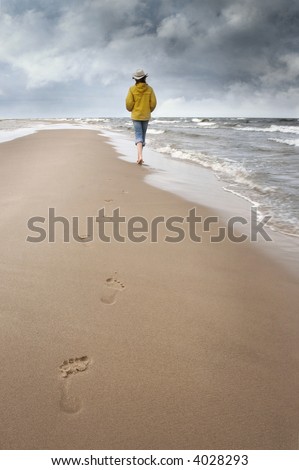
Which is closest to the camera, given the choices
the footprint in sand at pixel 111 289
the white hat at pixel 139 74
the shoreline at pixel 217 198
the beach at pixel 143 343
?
the beach at pixel 143 343

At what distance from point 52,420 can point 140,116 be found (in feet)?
23.0

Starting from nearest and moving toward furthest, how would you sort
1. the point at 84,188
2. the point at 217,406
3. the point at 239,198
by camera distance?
the point at 217,406 < the point at 84,188 < the point at 239,198

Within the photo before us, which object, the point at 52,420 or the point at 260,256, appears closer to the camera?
the point at 52,420

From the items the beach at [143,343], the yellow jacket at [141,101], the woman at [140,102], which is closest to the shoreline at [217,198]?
the beach at [143,343]

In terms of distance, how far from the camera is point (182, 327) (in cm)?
196

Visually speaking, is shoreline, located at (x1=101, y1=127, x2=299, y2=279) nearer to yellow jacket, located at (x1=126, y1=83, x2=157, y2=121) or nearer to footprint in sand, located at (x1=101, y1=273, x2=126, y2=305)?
yellow jacket, located at (x1=126, y1=83, x2=157, y2=121)

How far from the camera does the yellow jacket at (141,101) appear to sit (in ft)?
23.7

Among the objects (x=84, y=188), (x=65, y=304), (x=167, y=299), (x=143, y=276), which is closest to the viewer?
(x=65, y=304)

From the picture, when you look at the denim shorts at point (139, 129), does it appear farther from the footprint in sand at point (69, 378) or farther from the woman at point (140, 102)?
the footprint in sand at point (69, 378)

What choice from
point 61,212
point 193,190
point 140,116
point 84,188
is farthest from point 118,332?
point 140,116

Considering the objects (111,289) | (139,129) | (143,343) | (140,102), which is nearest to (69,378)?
(143,343)

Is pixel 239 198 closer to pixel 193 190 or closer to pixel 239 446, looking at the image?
pixel 193 190

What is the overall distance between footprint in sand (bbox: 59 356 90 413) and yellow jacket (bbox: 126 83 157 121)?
667 cm

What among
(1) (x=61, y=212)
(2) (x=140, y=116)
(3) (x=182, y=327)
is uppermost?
(2) (x=140, y=116)
